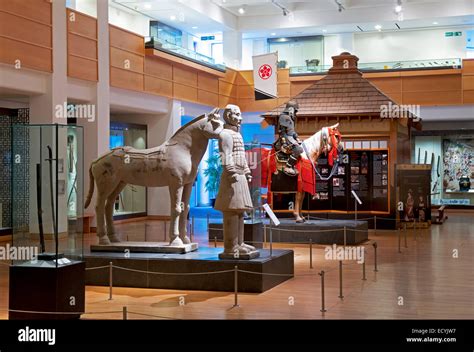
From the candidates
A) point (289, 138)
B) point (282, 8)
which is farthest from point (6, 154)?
point (282, 8)

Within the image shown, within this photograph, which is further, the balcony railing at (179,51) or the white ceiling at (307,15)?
the white ceiling at (307,15)

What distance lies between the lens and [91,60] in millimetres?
18953

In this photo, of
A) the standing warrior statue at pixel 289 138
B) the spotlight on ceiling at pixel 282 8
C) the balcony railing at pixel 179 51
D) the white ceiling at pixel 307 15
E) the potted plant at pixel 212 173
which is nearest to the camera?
the standing warrior statue at pixel 289 138

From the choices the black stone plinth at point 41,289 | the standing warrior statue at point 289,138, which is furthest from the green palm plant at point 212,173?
the black stone plinth at point 41,289

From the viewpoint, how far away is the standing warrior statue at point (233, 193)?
9.95 m

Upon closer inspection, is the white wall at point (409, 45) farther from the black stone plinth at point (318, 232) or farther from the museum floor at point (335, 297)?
the museum floor at point (335, 297)

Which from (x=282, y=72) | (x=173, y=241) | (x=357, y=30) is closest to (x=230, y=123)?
(x=173, y=241)

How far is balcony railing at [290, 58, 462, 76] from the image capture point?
86.6ft

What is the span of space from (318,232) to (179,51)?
1037cm

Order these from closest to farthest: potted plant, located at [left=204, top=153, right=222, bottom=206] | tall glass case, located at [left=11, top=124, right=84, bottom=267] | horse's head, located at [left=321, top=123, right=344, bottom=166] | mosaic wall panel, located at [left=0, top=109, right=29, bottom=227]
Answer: tall glass case, located at [left=11, top=124, right=84, bottom=267]
horse's head, located at [left=321, top=123, right=344, bottom=166]
mosaic wall panel, located at [left=0, top=109, right=29, bottom=227]
potted plant, located at [left=204, top=153, right=222, bottom=206]

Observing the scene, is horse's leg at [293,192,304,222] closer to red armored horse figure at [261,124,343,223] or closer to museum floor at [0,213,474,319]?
red armored horse figure at [261,124,343,223]

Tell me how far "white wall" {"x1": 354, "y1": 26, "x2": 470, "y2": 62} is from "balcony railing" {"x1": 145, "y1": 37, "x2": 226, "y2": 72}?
7599 mm

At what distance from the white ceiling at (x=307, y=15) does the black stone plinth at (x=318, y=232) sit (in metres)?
12.5

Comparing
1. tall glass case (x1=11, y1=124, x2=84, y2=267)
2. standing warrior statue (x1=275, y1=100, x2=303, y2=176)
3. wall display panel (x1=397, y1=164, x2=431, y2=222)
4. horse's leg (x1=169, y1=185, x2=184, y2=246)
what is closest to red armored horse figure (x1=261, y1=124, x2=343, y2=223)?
standing warrior statue (x1=275, y1=100, x2=303, y2=176)
